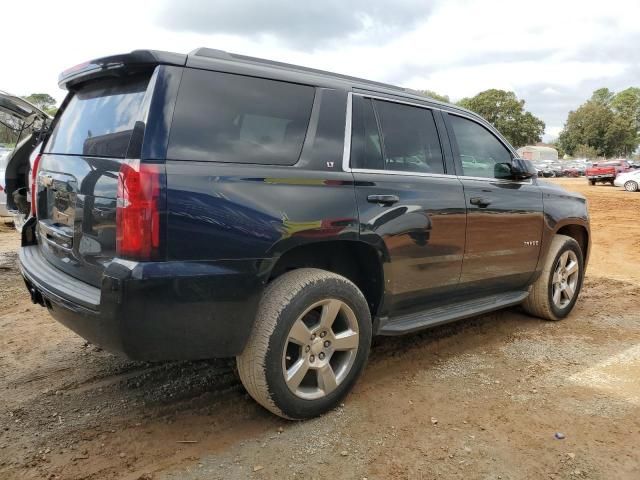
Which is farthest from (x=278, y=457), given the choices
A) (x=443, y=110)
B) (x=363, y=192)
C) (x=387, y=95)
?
(x=443, y=110)

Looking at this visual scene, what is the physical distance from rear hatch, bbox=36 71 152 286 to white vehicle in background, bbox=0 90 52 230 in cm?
248

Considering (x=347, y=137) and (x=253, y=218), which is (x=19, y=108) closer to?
(x=347, y=137)

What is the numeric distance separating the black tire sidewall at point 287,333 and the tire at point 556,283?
224 centimetres

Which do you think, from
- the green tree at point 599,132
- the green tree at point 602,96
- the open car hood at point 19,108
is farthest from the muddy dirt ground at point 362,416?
the green tree at point 602,96

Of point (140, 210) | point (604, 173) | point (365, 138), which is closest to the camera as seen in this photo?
point (140, 210)

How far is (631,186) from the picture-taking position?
2430cm

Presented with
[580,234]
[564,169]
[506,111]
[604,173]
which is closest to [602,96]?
[506,111]

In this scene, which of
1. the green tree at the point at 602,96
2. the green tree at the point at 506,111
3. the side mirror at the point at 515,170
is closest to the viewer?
the side mirror at the point at 515,170

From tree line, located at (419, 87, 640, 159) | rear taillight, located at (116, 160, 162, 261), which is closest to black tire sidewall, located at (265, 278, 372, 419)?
rear taillight, located at (116, 160, 162, 261)

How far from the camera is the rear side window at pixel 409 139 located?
336 centimetres

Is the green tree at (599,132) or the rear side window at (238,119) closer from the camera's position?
the rear side window at (238,119)

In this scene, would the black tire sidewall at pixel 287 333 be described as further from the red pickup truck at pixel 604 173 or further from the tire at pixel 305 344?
the red pickup truck at pixel 604 173

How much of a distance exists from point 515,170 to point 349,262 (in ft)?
5.90

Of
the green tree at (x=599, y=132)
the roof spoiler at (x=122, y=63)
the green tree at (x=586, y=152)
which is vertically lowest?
the roof spoiler at (x=122, y=63)
